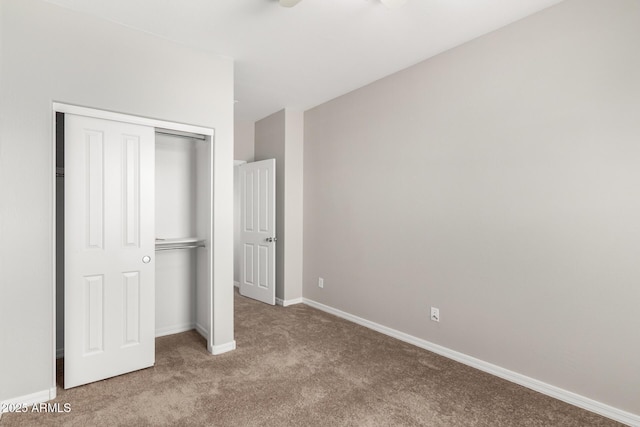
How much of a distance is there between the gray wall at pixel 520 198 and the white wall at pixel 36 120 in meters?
2.52

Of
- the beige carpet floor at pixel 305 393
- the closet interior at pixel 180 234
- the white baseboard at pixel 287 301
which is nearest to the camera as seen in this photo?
the beige carpet floor at pixel 305 393

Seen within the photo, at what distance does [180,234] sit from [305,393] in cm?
217

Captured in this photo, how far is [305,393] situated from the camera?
2.43 metres

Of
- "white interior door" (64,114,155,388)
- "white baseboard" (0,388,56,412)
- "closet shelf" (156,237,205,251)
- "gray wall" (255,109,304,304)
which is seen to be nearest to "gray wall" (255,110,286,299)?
"gray wall" (255,109,304,304)

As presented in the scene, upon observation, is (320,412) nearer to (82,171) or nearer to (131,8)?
(82,171)

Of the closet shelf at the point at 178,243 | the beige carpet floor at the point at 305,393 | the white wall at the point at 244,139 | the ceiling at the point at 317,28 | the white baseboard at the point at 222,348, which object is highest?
the ceiling at the point at 317,28

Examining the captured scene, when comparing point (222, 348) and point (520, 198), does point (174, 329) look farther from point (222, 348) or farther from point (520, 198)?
point (520, 198)

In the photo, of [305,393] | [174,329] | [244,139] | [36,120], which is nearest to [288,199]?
[244,139]

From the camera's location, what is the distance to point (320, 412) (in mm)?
2201

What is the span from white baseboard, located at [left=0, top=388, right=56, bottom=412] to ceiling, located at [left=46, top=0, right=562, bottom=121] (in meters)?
2.67

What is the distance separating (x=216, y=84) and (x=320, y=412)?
9.15 ft

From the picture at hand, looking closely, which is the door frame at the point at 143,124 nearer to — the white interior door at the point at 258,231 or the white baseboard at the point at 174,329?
Answer: the white baseboard at the point at 174,329

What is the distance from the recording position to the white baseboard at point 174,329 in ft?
11.7

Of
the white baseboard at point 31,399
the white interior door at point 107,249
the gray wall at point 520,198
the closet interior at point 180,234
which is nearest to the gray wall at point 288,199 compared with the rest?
the gray wall at point 520,198
